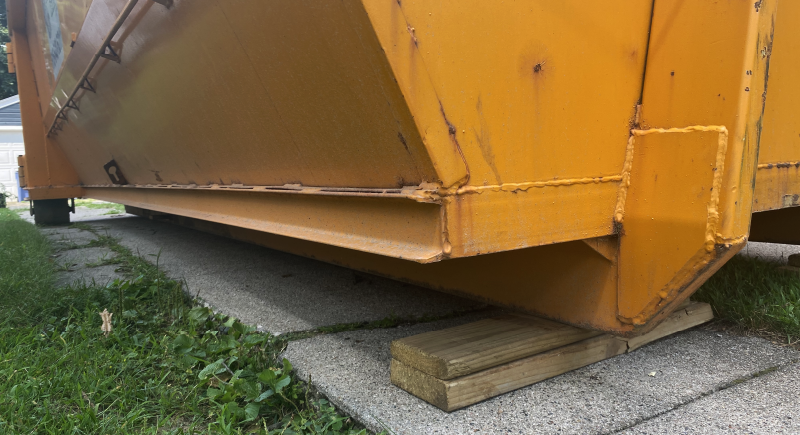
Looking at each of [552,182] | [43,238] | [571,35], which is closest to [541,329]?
[552,182]

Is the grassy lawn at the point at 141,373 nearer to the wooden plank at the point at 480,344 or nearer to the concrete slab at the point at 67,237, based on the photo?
the wooden plank at the point at 480,344

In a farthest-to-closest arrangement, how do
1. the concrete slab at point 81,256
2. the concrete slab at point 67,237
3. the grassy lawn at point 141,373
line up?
the concrete slab at point 67,237 < the concrete slab at point 81,256 < the grassy lawn at point 141,373

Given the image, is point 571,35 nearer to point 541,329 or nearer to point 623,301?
point 623,301

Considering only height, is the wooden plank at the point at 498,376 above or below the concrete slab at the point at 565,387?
above

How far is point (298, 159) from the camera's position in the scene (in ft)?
5.79

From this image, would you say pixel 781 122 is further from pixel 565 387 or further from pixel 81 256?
pixel 81 256

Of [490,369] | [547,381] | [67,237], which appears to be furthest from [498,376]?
[67,237]

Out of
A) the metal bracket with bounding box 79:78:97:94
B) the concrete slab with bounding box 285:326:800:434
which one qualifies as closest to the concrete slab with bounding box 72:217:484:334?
the concrete slab with bounding box 285:326:800:434

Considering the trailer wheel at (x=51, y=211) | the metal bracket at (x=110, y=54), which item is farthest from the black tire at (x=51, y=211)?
the metal bracket at (x=110, y=54)

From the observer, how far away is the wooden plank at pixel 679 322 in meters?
1.71

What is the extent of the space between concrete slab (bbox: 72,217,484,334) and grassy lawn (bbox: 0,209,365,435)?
0.23 m

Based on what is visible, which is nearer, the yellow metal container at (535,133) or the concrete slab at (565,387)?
the yellow metal container at (535,133)

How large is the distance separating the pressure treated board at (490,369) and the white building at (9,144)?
2538 cm

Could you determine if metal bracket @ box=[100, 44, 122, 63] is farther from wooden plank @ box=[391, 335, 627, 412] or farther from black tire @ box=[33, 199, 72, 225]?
black tire @ box=[33, 199, 72, 225]
